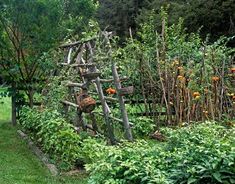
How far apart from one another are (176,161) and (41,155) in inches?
151

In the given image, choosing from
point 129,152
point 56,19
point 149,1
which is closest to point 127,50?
point 56,19

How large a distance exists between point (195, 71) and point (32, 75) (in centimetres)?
328

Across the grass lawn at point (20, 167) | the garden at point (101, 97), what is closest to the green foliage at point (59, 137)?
the garden at point (101, 97)

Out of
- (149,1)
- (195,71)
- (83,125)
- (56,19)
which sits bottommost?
(83,125)

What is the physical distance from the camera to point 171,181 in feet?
11.7

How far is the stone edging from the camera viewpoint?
248 inches

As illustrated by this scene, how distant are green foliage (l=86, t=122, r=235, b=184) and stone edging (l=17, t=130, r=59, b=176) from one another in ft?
7.56

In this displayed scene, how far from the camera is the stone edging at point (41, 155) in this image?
630cm

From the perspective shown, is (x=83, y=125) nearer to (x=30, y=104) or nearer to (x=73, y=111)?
(x=73, y=111)

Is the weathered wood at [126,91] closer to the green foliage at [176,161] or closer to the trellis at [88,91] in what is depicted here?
the trellis at [88,91]

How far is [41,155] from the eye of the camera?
23.8ft

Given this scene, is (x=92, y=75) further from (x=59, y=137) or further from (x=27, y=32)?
(x=27, y=32)

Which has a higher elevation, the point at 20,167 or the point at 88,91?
the point at 88,91

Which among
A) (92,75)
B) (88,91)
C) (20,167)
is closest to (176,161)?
(92,75)
